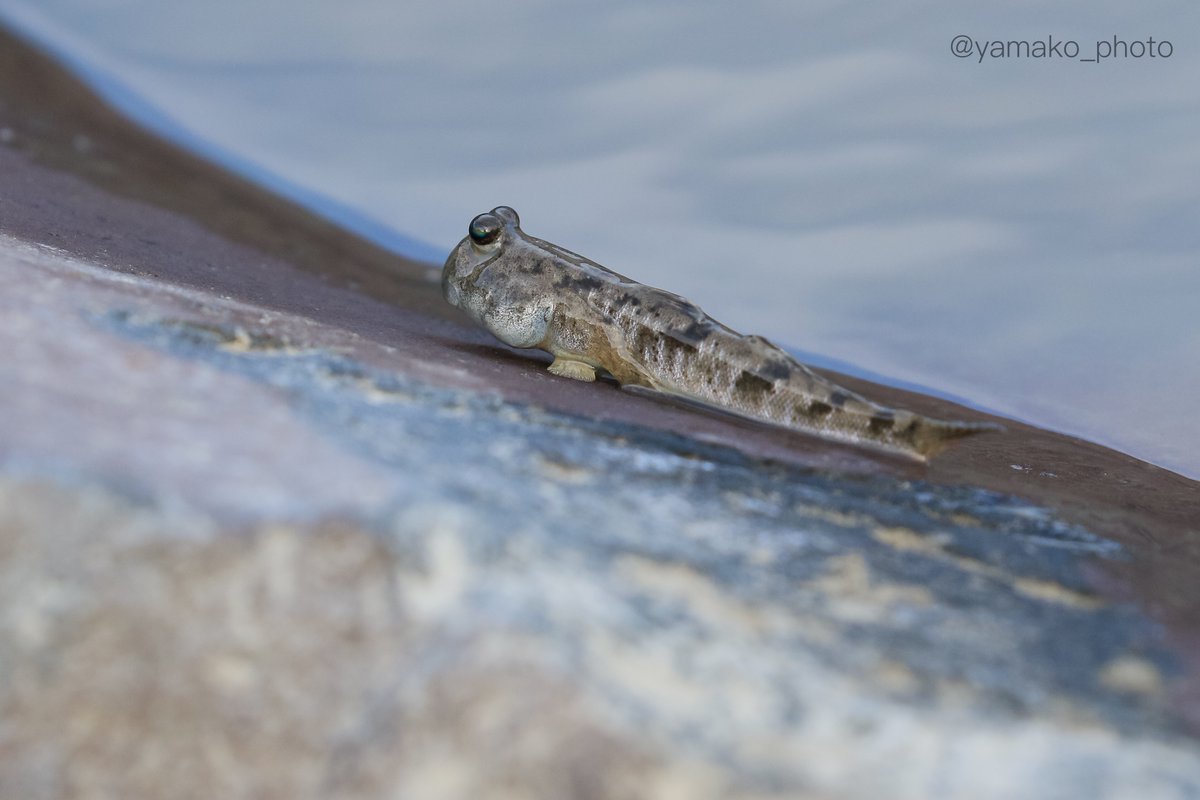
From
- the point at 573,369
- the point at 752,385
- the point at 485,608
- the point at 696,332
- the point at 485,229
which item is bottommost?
the point at 485,608

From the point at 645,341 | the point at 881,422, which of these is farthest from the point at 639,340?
the point at 881,422

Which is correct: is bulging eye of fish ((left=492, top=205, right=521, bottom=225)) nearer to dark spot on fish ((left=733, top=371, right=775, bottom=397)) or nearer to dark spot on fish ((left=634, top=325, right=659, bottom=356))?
dark spot on fish ((left=634, top=325, right=659, bottom=356))

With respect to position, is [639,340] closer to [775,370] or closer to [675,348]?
[675,348]

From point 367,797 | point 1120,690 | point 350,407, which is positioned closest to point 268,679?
point 367,797

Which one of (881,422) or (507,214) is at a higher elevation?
(507,214)

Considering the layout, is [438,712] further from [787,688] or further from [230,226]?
[230,226]

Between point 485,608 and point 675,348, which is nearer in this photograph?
point 485,608
